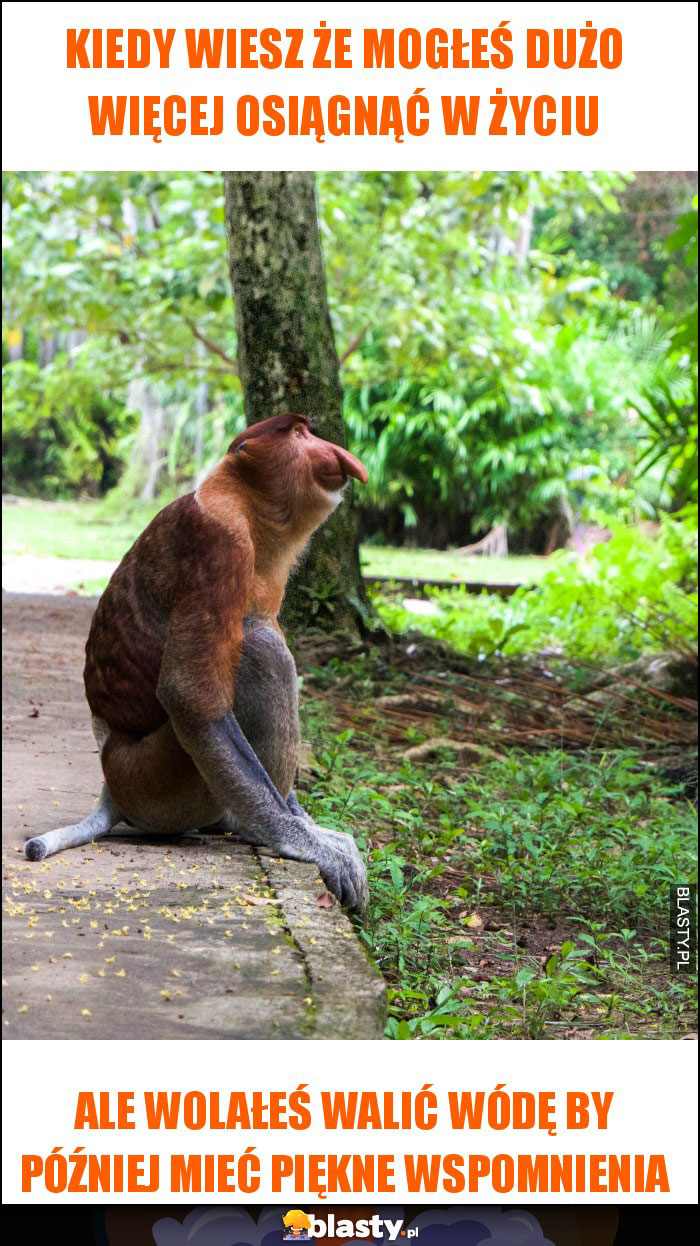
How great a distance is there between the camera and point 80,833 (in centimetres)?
220

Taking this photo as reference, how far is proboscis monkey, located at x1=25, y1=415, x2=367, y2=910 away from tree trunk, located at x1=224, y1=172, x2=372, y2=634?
0.31m

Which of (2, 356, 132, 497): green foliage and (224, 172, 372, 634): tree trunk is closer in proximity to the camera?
(224, 172, 372, 634): tree trunk

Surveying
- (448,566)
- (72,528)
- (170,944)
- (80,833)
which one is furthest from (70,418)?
(170,944)

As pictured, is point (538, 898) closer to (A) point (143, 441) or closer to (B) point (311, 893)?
(B) point (311, 893)

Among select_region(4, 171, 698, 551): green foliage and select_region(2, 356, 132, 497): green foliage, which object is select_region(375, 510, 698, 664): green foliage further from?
select_region(2, 356, 132, 497): green foliage

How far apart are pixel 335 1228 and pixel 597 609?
19.2ft

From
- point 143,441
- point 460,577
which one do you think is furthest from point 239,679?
point 460,577

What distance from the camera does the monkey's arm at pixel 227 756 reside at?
2.07 meters

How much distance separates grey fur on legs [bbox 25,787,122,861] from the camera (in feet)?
6.68

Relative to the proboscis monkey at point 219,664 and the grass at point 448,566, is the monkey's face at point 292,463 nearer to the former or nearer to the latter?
the proboscis monkey at point 219,664

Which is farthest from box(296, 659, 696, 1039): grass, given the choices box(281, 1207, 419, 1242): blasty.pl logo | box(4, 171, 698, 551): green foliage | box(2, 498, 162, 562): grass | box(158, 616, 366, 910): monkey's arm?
box(4, 171, 698, 551): green foliage

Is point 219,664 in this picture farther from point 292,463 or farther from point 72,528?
point 72,528

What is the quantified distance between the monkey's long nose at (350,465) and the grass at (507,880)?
0.82 metres

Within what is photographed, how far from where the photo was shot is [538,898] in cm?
264
